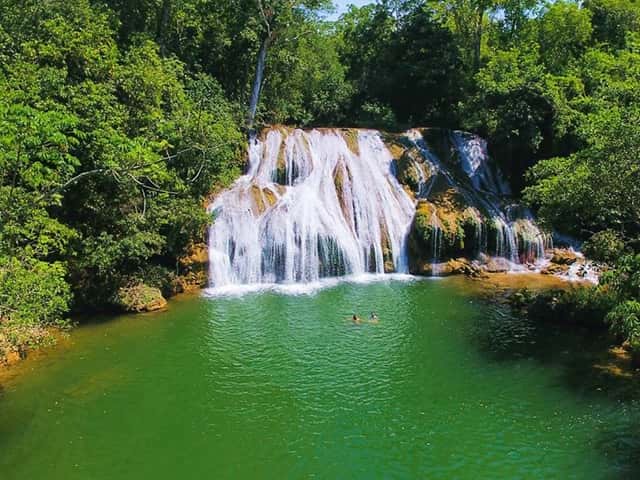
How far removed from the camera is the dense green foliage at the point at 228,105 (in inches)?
478

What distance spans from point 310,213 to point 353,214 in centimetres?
233

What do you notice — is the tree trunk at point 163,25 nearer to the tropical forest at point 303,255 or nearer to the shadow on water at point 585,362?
the tropical forest at point 303,255

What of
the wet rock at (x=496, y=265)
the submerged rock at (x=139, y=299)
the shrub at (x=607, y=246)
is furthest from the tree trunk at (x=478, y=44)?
the submerged rock at (x=139, y=299)

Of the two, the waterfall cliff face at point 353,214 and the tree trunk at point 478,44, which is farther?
the tree trunk at point 478,44

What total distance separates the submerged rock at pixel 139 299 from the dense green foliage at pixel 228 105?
42cm

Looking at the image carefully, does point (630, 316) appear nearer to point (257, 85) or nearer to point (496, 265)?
point (496, 265)

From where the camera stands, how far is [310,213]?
23406 mm

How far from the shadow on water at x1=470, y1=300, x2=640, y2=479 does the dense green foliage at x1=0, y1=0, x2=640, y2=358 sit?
2.48 meters

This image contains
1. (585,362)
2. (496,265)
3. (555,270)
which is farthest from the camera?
(496,265)

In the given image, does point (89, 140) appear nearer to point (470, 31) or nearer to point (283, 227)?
point (283, 227)

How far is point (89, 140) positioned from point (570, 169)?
14.9 m

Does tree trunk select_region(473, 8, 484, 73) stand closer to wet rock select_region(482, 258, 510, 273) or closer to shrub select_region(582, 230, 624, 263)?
wet rock select_region(482, 258, 510, 273)

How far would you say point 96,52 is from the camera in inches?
706

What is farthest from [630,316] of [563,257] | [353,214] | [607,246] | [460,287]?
[353,214]
